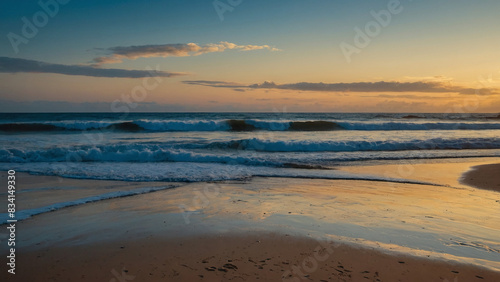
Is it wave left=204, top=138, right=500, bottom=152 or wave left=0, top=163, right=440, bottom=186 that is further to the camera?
wave left=204, top=138, right=500, bottom=152

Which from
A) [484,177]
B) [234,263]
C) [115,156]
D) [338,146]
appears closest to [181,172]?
[115,156]

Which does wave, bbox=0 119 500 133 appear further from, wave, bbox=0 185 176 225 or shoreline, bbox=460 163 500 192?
wave, bbox=0 185 176 225

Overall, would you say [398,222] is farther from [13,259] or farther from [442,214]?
[13,259]

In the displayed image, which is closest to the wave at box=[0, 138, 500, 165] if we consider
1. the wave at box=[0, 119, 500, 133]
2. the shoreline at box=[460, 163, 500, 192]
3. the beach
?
the shoreline at box=[460, 163, 500, 192]

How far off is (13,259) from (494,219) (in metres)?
7.08

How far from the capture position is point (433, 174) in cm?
1066

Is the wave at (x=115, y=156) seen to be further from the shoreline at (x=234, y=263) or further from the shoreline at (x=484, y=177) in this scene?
the shoreline at (x=234, y=263)

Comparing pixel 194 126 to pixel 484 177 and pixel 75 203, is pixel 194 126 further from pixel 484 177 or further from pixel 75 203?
pixel 75 203

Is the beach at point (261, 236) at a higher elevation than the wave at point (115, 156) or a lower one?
higher

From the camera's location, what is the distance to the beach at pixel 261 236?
141 inches

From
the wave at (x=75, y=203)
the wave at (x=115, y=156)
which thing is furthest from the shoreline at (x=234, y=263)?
the wave at (x=115, y=156)

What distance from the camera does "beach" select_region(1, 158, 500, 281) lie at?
11.7ft

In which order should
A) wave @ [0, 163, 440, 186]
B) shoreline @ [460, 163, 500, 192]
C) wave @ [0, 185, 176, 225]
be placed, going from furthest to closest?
1. wave @ [0, 163, 440, 186]
2. shoreline @ [460, 163, 500, 192]
3. wave @ [0, 185, 176, 225]

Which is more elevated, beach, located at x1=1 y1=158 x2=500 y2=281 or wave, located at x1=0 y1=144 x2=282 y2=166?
beach, located at x1=1 y1=158 x2=500 y2=281
